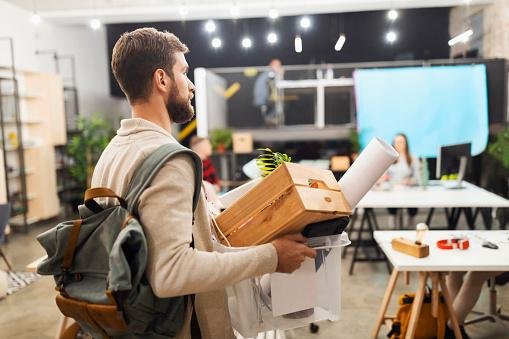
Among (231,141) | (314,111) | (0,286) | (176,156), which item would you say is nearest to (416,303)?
(176,156)

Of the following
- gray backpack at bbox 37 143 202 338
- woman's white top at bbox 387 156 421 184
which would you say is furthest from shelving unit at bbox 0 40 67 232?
gray backpack at bbox 37 143 202 338

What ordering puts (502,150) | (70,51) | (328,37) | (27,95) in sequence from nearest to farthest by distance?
(502,150), (27,95), (328,37), (70,51)

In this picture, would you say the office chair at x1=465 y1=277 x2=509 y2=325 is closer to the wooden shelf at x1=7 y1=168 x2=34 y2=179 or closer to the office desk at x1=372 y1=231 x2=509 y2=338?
the office desk at x1=372 y1=231 x2=509 y2=338

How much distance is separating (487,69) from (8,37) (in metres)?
7.29

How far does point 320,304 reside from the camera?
1396 millimetres

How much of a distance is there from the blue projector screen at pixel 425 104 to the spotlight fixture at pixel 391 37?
107 cm

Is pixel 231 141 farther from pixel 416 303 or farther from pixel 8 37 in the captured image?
pixel 416 303

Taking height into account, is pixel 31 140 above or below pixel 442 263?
above

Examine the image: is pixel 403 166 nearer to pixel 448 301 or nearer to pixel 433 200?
pixel 433 200

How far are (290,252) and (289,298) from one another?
0.20 meters

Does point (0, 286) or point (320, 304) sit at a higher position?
point (320, 304)

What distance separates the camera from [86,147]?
779cm

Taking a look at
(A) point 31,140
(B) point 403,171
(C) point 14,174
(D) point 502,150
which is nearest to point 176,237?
(B) point 403,171

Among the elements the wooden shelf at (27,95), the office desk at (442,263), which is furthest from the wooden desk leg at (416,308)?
the wooden shelf at (27,95)
